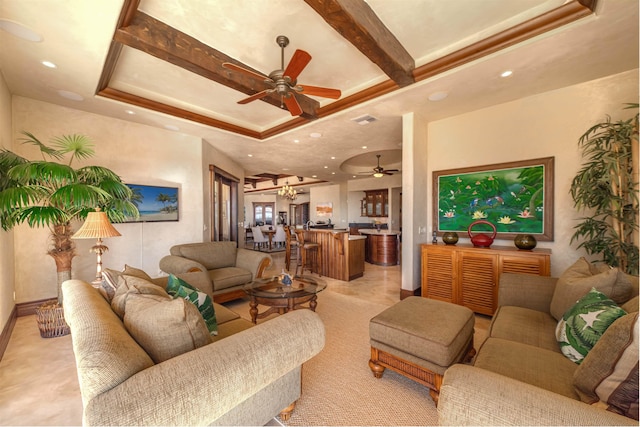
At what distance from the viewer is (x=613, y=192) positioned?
2.44 metres

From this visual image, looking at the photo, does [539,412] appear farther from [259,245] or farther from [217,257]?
[259,245]

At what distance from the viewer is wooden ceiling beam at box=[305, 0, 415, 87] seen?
1.80 meters

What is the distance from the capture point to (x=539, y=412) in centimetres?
81

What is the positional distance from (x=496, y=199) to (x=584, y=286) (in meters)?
1.95

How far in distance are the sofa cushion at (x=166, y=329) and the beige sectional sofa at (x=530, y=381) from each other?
109 centimetres

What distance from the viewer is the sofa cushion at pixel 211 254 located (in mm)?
3580

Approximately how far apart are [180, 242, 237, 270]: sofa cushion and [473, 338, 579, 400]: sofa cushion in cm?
336

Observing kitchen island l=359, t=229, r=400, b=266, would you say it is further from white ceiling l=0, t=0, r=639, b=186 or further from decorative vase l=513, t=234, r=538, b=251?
decorative vase l=513, t=234, r=538, b=251

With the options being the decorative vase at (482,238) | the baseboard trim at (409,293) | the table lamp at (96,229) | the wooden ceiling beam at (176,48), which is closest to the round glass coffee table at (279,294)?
the table lamp at (96,229)

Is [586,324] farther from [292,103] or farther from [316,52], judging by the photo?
[316,52]

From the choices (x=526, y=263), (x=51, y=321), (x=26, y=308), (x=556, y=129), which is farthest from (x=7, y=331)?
(x=556, y=129)

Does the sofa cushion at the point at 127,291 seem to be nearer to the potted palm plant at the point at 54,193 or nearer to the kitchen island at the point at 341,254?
the potted palm plant at the point at 54,193

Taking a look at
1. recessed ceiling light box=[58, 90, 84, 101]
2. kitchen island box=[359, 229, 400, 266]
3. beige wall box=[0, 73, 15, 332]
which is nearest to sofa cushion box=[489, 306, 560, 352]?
kitchen island box=[359, 229, 400, 266]

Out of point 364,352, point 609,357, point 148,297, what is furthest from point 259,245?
point 609,357
